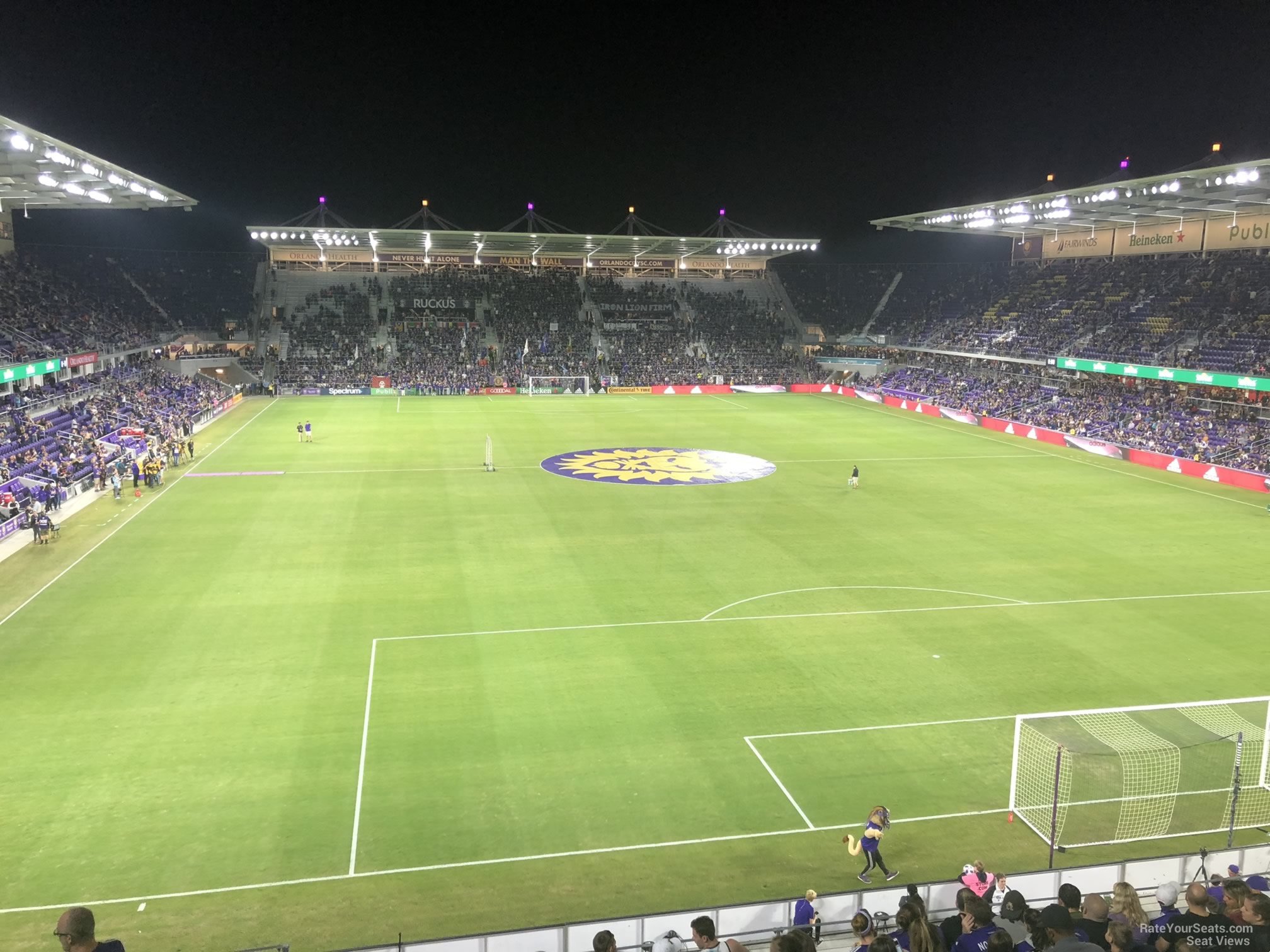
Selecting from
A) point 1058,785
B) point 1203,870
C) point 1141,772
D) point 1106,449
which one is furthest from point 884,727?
point 1106,449

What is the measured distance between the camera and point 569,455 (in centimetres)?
4466

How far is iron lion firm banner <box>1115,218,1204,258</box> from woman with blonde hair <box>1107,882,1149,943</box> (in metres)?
→ 63.0

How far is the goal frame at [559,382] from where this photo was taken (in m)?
76.3

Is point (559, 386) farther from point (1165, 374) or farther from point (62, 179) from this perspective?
point (1165, 374)

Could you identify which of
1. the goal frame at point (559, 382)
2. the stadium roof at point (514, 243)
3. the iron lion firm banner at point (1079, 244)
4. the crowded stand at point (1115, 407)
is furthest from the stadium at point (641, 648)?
the stadium roof at point (514, 243)

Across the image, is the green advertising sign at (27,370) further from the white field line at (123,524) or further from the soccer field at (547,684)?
the soccer field at (547,684)

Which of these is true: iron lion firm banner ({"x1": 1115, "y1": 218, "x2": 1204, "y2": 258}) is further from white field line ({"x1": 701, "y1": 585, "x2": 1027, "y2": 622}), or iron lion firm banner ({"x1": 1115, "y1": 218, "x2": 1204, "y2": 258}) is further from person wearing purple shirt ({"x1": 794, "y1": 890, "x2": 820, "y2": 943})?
person wearing purple shirt ({"x1": 794, "y1": 890, "x2": 820, "y2": 943})

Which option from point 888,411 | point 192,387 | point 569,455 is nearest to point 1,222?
point 192,387

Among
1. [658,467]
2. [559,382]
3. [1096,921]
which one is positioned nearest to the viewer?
[1096,921]

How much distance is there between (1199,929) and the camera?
7.14 meters

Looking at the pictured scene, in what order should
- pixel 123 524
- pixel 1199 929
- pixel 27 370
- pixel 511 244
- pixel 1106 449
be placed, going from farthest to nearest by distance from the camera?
1. pixel 511 244
2. pixel 1106 449
3. pixel 27 370
4. pixel 123 524
5. pixel 1199 929

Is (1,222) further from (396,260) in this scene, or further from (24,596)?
(24,596)

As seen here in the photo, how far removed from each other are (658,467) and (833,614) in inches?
801

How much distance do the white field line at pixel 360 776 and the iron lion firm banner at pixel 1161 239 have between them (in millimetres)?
61372
